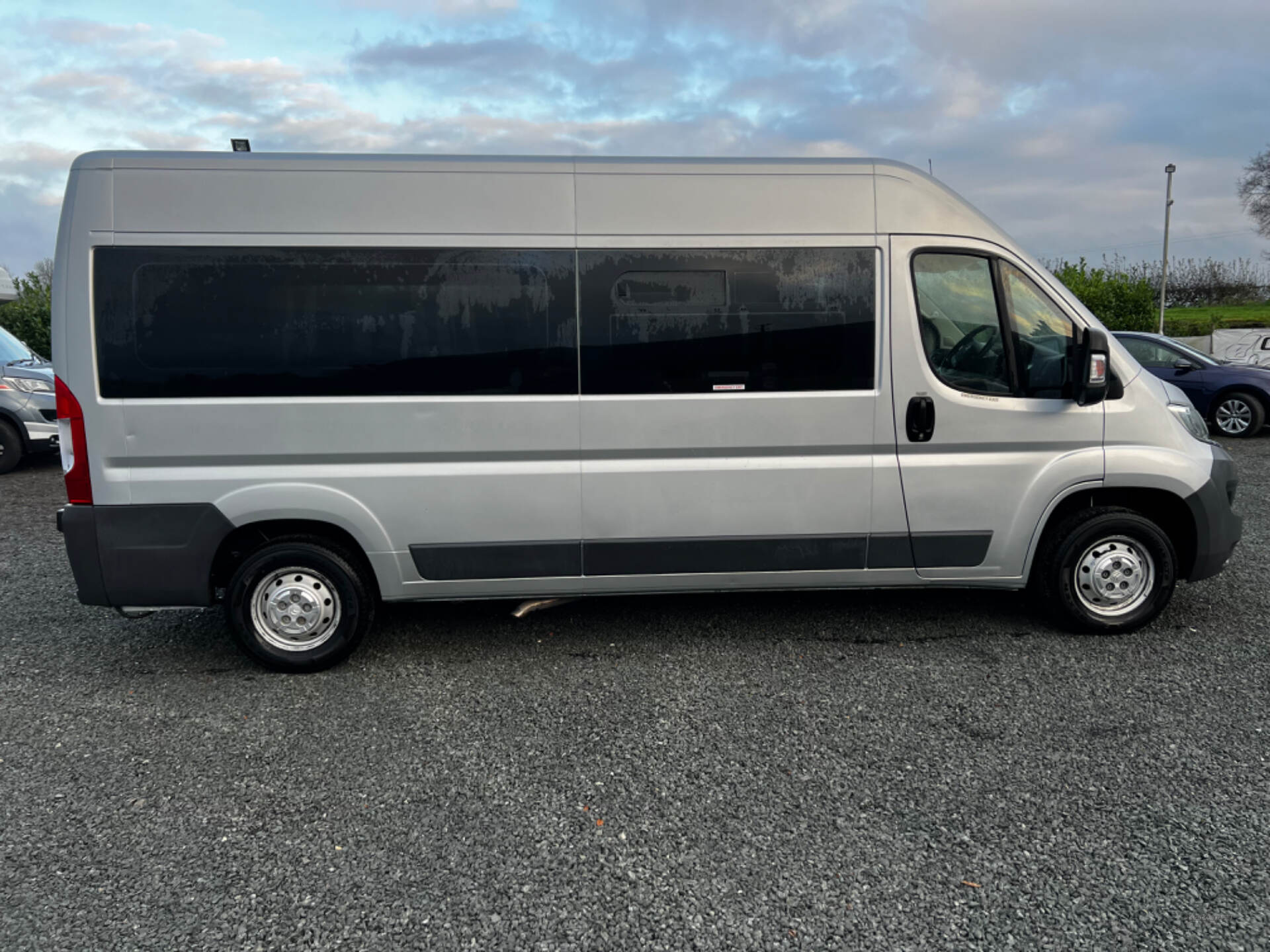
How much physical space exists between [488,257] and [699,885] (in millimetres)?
2960

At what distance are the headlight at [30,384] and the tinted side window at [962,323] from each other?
10.8 metres

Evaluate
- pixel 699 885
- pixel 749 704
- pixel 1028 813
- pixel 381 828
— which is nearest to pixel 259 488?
pixel 381 828

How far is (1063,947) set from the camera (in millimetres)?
2586

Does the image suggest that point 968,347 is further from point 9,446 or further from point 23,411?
point 9,446

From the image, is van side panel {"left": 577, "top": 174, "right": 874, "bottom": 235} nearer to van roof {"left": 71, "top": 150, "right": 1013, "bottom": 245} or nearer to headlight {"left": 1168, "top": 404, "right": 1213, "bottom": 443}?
van roof {"left": 71, "top": 150, "right": 1013, "bottom": 245}

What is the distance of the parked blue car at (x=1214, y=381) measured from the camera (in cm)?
1237

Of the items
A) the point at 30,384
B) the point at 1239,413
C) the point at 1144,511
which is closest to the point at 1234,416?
the point at 1239,413

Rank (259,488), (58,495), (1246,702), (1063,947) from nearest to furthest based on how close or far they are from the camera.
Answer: (1063,947) → (1246,702) → (259,488) → (58,495)

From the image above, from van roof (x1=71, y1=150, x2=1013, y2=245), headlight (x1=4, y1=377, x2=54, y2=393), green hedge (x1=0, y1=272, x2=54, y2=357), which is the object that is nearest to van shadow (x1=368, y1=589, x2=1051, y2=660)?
van roof (x1=71, y1=150, x2=1013, y2=245)

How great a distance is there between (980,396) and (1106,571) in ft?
3.93

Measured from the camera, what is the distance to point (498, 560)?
4.70m

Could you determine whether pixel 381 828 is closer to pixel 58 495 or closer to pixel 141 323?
pixel 141 323

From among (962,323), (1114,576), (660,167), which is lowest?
(1114,576)

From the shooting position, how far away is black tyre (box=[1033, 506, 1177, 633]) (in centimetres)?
489
